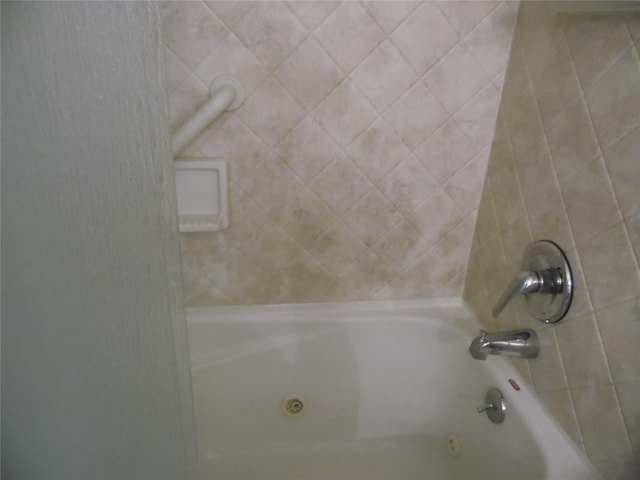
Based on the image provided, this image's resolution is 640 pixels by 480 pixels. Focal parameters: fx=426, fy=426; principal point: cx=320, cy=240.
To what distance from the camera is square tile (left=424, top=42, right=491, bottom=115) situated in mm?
978

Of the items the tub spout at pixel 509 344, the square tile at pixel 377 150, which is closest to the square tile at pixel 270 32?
the square tile at pixel 377 150

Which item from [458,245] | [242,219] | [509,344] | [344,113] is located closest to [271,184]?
[242,219]

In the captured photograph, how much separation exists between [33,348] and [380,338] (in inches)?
39.1

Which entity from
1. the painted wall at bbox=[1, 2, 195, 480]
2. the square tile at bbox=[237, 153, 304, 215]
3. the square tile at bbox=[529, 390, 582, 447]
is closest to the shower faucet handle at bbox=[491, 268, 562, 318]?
the square tile at bbox=[529, 390, 582, 447]

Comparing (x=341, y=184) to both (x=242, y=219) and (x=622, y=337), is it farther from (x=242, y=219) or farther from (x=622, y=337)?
(x=622, y=337)

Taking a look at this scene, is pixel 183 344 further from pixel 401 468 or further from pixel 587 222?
pixel 401 468

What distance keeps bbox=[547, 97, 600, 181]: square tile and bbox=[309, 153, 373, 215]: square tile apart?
1.40ft

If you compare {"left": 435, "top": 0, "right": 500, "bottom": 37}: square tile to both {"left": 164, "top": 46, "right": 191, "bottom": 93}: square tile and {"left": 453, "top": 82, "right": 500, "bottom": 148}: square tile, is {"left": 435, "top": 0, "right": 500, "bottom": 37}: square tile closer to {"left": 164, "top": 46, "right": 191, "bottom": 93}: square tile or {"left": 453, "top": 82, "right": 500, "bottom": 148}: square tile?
{"left": 453, "top": 82, "right": 500, "bottom": 148}: square tile

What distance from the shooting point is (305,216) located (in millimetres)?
1119

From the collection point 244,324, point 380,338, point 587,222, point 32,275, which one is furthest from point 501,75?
point 32,275

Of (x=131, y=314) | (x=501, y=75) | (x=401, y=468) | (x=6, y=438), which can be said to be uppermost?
(x=501, y=75)

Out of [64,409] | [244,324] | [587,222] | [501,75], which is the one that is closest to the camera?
[64,409]

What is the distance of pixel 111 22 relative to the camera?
0.30 meters

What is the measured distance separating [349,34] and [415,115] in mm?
245
